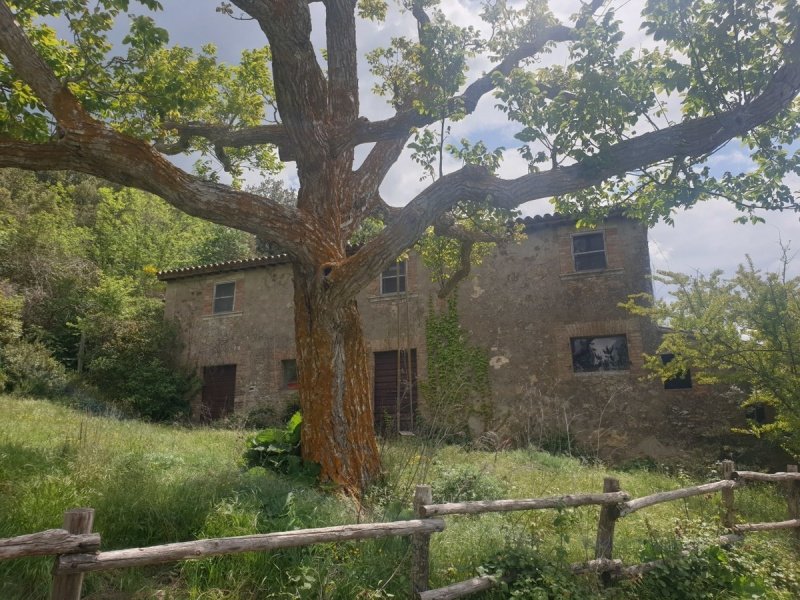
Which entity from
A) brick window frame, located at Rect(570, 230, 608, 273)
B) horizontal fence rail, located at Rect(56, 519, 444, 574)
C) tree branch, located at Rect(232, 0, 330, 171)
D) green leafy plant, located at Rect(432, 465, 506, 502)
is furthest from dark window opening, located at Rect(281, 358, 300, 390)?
horizontal fence rail, located at Rect(56, 519, 444, 574)

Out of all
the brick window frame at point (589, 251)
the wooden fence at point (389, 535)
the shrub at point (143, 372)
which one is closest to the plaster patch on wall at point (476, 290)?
the brick window frame at point (589, 251)

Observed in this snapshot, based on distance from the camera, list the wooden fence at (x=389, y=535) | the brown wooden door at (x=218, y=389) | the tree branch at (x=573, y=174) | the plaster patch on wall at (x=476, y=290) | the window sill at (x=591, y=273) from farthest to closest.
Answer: the brown wooden door at (x=218, y=389) → the plaster patch on wall at (x=476, y=290) → the window sill at (x=591, y=273) → the tree branch at (x=573, y=174) → the wooden fence at (x=389, y=535)

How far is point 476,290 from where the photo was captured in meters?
14.8

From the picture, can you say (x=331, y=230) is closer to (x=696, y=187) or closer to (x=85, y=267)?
(x=696, y=187)

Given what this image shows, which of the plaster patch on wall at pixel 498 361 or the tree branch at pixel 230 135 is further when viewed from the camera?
the plaster patch on wall at pixel 498 361

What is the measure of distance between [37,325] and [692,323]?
752 inches

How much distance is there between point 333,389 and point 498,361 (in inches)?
328

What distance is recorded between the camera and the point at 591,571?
4.61 m

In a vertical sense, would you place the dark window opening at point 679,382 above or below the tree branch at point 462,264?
below

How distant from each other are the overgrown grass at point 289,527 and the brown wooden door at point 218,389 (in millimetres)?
9283

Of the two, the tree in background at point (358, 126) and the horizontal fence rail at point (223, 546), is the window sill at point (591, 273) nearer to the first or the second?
the tree in background at point (358, 126)

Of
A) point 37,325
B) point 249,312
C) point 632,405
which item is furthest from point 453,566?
point 37,325

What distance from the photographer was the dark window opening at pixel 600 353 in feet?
43.1

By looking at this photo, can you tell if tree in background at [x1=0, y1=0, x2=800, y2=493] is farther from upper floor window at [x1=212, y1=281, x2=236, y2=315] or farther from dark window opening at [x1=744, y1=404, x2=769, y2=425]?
upper floor window at [x1=212, y1=281, x2=236, y2=315]
